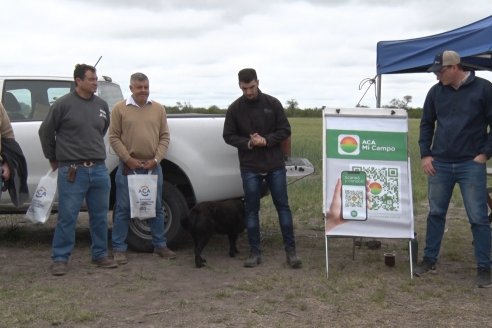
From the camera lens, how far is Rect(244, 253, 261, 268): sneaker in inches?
230

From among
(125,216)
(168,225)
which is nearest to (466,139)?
(168,225)

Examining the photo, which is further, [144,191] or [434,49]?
[434,49]

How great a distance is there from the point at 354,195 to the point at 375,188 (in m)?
0.20

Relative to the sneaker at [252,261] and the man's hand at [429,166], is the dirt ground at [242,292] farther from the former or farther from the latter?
the man's hand at [429,166]

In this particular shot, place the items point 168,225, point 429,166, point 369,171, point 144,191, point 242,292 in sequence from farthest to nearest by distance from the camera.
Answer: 1. point 168,225
2. point 144,191
3. point 369,171
4. point 429,166
5. point 242,292

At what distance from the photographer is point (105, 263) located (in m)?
5.87

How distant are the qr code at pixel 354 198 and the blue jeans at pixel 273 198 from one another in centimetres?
54

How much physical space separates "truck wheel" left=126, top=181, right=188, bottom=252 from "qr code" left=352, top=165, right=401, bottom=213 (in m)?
1.76

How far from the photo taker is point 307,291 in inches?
198

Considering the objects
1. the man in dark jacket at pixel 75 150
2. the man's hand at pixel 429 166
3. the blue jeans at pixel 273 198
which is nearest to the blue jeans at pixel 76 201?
the man in dark jacket at pixel 75 150

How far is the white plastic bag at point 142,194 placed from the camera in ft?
19.4

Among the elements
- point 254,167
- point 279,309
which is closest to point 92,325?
point 279,309

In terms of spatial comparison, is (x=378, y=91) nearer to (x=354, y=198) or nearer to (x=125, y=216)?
(x=354, y=198)

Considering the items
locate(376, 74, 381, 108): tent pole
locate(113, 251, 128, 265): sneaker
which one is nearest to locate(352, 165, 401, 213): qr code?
locate(376, 74, 381, 108): tent pole
